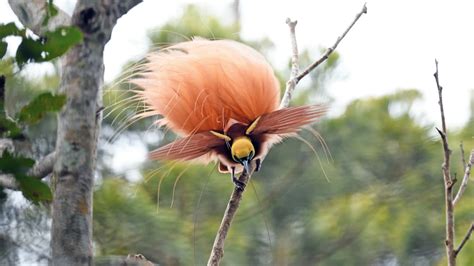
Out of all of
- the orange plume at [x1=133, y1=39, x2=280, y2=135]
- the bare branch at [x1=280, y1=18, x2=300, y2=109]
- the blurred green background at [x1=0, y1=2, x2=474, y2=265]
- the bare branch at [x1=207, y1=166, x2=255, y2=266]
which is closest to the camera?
the bare branch at [x1=207, y1=166, x2=255, y2=266]

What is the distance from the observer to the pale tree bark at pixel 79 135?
0.89 metres

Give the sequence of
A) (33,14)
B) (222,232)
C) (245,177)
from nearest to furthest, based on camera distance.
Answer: (33,14)
(222,232)
(245,177)

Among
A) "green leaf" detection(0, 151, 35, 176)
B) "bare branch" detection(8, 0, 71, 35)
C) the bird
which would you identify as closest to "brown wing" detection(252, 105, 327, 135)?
the bird

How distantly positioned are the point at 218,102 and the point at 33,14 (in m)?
0.39

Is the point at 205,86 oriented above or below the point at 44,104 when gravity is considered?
above

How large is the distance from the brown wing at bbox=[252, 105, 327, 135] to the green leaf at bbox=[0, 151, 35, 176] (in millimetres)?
686

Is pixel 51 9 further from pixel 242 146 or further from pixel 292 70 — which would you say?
pixel 292 70

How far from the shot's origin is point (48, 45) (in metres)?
0.88

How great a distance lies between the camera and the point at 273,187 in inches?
112

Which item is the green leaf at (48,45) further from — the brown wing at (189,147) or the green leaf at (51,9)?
the brown wing at (189,147)

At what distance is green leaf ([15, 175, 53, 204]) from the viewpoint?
2.88 ft

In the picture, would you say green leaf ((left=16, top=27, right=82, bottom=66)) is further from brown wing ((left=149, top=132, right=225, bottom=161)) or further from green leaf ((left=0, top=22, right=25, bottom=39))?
brown wing ((left=149, top=132, right=225, bottom=161))

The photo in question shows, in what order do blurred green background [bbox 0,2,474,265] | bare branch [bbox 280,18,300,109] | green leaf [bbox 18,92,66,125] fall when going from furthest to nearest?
blurred green background [bbox 0,2,474,265]
bare branch [bbox 280,18,300,109]
green leaf [bbox 18,92,66,125]

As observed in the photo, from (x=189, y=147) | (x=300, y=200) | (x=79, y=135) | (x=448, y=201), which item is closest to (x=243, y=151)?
(x=189, y=147)
